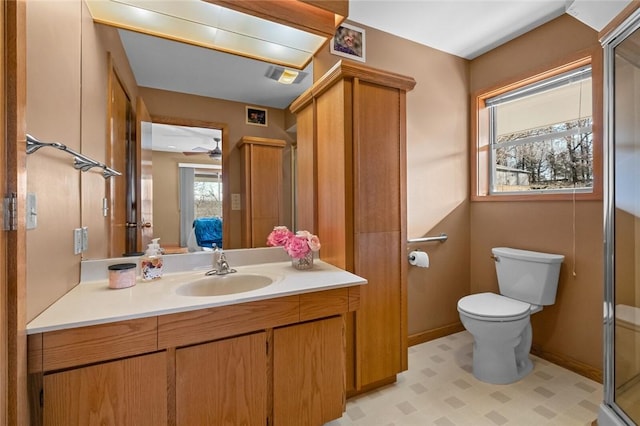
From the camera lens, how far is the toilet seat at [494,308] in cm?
175

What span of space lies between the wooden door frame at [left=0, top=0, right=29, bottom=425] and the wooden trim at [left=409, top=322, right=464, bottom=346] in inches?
89.9

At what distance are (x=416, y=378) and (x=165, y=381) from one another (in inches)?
62.1

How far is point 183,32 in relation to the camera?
61.2 inches

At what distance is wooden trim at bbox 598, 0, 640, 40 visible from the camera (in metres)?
1.23

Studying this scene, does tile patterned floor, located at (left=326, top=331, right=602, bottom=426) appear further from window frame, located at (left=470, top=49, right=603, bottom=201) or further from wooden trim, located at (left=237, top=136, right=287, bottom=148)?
wooden trim, located at (left=237, top=136, right=287, bottom=148)

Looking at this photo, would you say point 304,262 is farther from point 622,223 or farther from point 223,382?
point 622,223

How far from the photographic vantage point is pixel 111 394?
3.09 feet

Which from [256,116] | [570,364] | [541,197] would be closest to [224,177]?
[256,116]

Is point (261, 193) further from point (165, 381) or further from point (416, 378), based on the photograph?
point (416, 378)

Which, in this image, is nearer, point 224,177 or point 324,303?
point 324,303

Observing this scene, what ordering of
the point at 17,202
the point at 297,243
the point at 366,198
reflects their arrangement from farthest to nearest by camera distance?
the point at 366,198 < the point at 297,243 < the point at 17,202

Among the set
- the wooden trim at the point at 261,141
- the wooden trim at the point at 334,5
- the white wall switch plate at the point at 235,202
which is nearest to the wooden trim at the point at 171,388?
the white wall switch plate at the point at 235,202

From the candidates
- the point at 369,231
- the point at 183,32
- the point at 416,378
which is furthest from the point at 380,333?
the point at 183,32

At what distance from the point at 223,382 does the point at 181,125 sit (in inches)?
52.3
